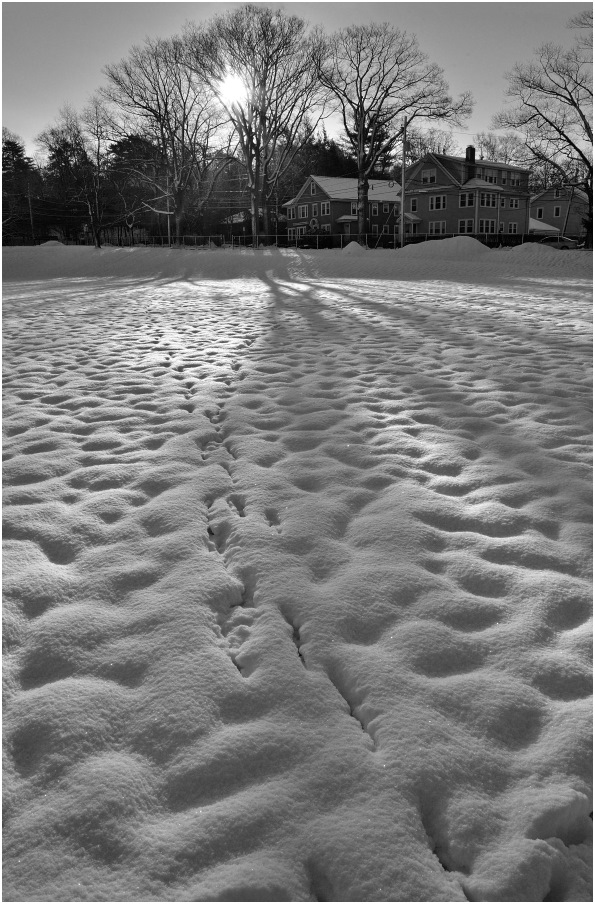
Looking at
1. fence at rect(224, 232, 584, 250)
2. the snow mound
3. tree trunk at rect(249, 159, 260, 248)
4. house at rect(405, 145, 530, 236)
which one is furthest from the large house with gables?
the snow mound

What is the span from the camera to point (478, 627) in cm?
210

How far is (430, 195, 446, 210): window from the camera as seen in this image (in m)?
48.0

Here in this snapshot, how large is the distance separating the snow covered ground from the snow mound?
20.0 meters

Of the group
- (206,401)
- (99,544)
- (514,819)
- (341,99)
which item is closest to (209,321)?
(206,401)

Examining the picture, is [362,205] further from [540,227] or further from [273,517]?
[273,517]

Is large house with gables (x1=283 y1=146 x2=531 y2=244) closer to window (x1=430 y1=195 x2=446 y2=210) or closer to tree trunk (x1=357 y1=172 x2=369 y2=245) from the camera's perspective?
window (x1=430 y1=195 x2=446 y2=210)

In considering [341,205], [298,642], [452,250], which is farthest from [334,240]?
[298,642]

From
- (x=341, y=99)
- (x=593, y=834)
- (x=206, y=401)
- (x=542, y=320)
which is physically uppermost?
(x=341, y=99)

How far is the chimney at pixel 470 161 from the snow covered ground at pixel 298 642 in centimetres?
4866

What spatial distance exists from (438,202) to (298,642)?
5183cm

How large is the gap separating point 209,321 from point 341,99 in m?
31.4

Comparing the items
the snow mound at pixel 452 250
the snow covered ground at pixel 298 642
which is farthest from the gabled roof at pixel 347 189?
the snow covered ground at pixel 298 642

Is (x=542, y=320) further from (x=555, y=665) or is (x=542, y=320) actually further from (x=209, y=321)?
(x=555, y=665)

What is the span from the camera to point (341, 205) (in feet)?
167
